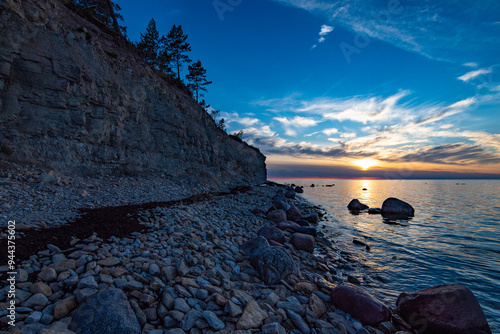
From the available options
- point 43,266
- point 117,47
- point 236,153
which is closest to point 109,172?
point 117,47

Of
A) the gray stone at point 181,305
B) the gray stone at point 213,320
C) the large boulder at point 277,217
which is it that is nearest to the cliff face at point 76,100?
the large boulder at point 277,217

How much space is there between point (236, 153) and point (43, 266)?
3763 cm

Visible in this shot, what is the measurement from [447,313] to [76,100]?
747 inches

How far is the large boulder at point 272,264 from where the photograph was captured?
518cm

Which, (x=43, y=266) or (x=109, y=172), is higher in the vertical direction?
(x=109, y=172)

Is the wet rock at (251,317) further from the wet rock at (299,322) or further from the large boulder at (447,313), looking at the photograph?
the large boulder at (447,313)

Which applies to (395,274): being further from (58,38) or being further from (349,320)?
(58,38)

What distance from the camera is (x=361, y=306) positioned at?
14.6 feet

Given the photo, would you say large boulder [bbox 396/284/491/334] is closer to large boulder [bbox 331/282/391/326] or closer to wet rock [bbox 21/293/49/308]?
large boulder [bbox 331/282/391/326]

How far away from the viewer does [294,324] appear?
3.74 m

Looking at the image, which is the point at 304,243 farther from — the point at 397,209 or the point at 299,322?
the point at 397,209

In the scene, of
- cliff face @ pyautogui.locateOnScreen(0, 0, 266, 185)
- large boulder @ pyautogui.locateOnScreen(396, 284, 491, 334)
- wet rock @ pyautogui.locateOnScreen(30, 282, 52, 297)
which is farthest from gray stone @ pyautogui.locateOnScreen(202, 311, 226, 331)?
cliff face @ pyautogui.locateOnScreen(0, 0, 266, 185)

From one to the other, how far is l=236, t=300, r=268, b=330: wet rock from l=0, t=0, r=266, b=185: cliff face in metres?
13.6

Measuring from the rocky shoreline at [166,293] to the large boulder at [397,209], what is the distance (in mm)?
16832
